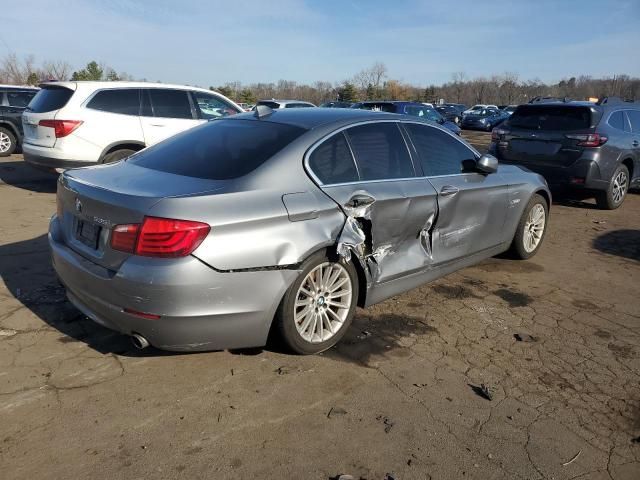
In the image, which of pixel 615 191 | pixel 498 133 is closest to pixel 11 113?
pixel 498 133

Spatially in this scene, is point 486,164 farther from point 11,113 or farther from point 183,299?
point 11,113

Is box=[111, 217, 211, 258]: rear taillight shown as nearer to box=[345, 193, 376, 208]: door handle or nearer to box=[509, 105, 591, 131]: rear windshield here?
box=[345, 193, 376, 208]: door handle

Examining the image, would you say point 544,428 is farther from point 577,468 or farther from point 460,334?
point 460,334

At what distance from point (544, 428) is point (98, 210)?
9.06ft

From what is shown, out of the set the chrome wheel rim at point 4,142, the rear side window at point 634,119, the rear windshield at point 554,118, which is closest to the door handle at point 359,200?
the rear windshield at point 554,118

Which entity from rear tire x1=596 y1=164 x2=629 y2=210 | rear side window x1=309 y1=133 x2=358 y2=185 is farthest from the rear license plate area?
rear tire x1=596 y1=164 x2=629 y2=210

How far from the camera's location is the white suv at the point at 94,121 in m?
7.47

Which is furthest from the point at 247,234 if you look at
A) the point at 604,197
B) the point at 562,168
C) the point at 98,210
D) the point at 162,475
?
the point at 604,197

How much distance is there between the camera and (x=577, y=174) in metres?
7.86

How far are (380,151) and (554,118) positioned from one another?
5.50m

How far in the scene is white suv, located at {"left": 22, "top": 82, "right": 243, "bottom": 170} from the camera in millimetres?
7473

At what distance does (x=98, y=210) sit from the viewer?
2973 mm

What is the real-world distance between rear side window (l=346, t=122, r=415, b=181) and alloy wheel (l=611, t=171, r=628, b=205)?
19.5 ft

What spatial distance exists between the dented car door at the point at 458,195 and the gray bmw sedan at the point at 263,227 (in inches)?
0.7
